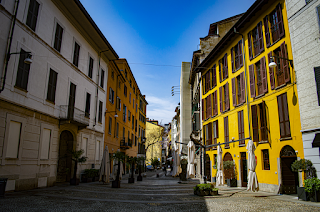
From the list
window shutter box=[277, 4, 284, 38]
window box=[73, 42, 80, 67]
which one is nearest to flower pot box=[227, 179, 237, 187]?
window shutter box=[277, 4, 284, 38]

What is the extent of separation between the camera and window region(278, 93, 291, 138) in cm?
1484

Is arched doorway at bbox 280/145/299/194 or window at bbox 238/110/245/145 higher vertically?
window at bbox 238/110/245/145

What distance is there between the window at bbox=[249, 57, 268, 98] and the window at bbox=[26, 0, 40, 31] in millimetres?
15839

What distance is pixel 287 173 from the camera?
15.2m

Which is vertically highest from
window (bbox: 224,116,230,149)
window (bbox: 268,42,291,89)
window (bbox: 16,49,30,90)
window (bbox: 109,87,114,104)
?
window (bbox: 109,87,114,104)

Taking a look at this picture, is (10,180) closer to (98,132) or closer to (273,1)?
(98,132)

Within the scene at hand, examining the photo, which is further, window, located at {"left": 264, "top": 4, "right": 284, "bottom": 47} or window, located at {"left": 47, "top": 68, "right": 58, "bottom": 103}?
window, located at {"left": 47, "top": 68, "right": 58, "bottom": 103}

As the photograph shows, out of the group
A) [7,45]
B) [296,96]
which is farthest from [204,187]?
[7,45]

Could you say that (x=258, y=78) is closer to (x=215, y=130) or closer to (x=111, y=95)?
(x=215, y=130)

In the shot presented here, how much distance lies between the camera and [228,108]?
2269 cm

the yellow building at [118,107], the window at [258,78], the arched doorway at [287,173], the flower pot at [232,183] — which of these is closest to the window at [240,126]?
the window at [258,78]

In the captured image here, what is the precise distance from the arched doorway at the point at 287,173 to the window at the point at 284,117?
88 cm

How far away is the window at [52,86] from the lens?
53.0 ft

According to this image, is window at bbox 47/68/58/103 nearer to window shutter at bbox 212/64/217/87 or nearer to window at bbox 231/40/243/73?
window at bbox 231/40/243/73
